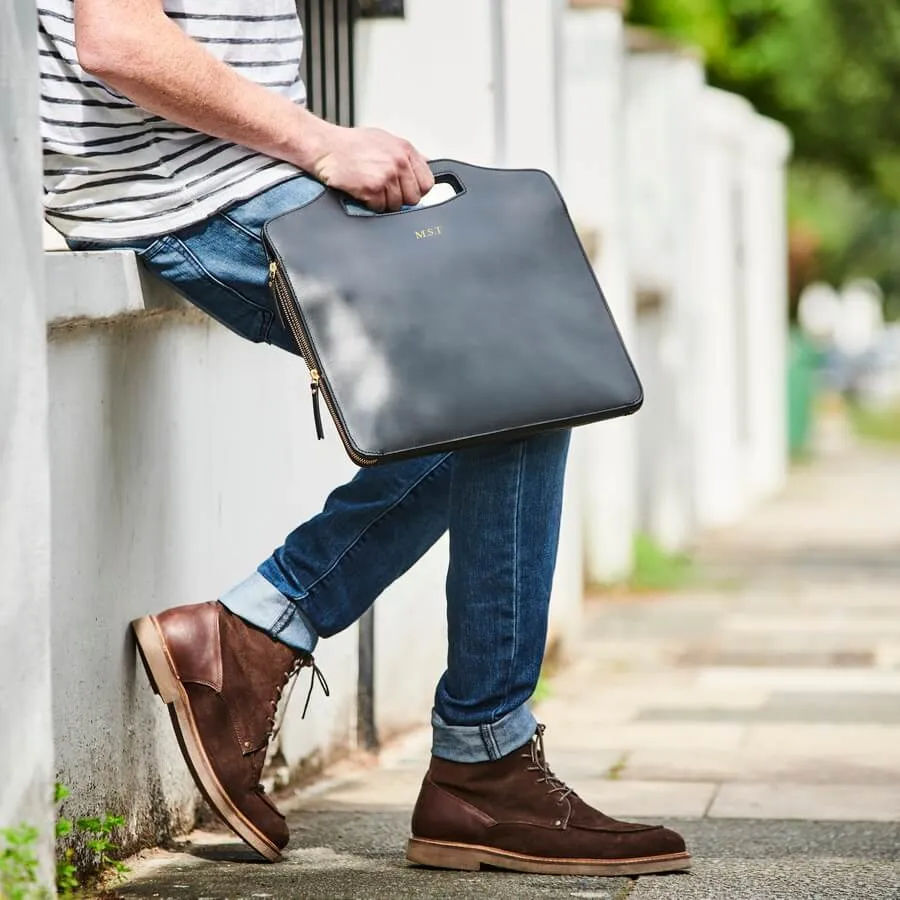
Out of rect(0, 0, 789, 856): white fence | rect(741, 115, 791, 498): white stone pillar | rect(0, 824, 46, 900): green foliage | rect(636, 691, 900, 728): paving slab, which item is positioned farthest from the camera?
rect(741, 115, 791, 498): white stone pillar

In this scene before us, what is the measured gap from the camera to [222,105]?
10.1 ft

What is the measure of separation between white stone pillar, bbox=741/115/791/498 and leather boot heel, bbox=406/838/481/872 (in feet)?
42.2

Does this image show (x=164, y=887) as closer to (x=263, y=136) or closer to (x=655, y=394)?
(x=263, y=136)

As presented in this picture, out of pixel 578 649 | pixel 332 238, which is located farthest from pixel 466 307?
pixel 578 649

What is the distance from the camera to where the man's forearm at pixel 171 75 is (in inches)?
118

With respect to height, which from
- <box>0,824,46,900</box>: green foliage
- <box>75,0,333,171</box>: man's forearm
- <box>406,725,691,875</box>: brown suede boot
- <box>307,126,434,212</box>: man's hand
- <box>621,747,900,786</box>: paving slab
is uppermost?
<box>75,0,333,171</box>: man's forearm

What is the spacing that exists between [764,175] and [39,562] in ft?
50.7

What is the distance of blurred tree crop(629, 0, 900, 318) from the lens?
59.2 feet

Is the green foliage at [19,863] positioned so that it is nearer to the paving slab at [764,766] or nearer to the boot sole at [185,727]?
the boot sole at [185,727]

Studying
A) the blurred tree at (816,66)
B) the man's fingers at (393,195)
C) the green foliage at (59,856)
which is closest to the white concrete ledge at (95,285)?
the man's fingers at (393,195)

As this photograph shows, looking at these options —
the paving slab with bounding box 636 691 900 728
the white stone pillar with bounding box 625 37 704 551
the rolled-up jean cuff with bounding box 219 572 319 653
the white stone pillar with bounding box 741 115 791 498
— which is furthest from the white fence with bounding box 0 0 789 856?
the white stone pillar with bounding box 741 115 791 498

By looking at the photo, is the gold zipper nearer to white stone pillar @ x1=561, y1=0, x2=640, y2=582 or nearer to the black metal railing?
the black metal railing

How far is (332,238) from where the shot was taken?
3.10 meters

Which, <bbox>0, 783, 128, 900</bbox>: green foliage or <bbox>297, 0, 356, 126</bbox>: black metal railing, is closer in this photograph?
<bbox>0, 783, 128, 900</bbox>: green foliage
